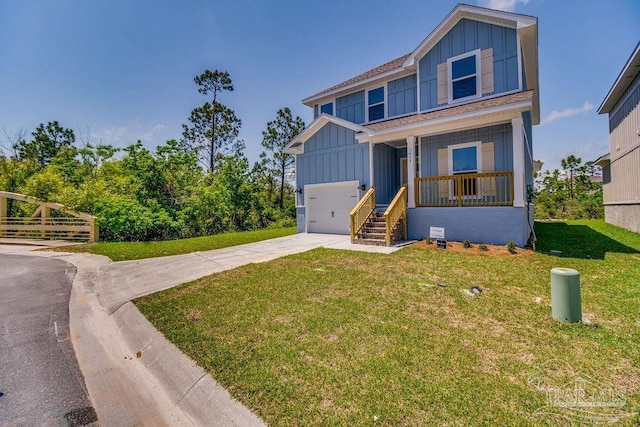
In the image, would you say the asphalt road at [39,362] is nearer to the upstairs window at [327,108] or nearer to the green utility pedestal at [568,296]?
the green utility pedestal at [568,296]

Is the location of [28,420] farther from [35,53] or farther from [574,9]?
[35,53]

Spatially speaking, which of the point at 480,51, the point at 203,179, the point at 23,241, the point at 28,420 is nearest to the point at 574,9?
the point at 480,51

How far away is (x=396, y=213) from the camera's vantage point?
948cm

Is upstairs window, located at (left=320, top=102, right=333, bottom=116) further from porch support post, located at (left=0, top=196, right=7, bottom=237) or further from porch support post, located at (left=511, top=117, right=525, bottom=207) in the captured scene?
porch support post, located at (left=0, top=196, right=7, bottom=237)

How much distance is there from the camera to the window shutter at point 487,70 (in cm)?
1017

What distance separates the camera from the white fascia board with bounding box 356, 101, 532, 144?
25.7ft

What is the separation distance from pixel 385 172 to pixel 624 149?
38.1 feet

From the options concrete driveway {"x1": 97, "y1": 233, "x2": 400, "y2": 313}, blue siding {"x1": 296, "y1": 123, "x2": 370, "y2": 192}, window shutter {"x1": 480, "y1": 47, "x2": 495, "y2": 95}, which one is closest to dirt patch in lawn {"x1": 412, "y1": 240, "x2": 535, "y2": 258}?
concrete driveway {"x1": 97, "y1": 233, "x2": 400, "y2": 313}

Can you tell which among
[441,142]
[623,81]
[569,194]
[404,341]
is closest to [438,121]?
[441,142]

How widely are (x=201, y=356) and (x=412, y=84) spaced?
13.1 metres

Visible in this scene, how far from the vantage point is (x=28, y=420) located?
2314 mm

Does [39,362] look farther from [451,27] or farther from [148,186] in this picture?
[451,27]

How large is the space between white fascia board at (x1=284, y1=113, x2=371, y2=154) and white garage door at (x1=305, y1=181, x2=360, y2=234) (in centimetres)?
214

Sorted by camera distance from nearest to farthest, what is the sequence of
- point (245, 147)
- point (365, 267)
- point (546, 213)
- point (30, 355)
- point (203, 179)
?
point (30, 355), point (365, 267), point (203, 179), point (546, 213), point (245, 147)
